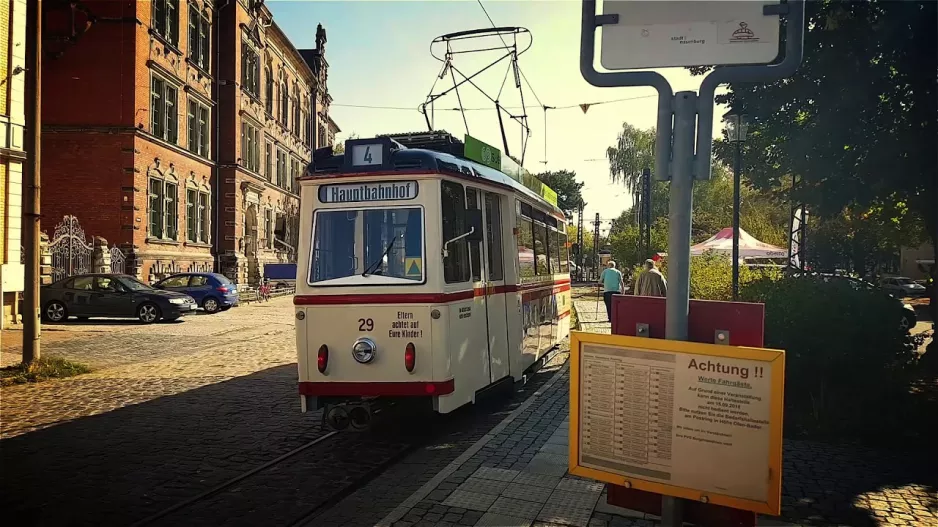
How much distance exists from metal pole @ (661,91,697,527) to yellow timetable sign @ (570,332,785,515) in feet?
0.44

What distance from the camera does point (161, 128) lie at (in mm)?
31375

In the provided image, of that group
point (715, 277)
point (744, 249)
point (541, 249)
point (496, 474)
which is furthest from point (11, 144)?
point (744, 249)

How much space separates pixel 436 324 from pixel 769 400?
4302mm

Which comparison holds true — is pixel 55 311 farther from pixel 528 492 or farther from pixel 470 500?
pixel 528 492

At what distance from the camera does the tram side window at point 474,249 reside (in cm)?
823

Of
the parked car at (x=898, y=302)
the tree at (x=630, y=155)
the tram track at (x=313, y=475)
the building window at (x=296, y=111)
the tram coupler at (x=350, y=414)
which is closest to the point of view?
the tram track at (x=313, y=475)

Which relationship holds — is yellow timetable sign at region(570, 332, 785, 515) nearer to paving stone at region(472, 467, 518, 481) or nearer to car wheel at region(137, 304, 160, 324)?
paving stone at region(472, 467, 518, 481)

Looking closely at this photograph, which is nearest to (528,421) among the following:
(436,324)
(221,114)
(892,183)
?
(436,324)

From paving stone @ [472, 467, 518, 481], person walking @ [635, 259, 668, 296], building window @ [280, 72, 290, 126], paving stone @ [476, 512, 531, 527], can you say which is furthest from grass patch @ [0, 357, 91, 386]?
building window @ [280, 72, 290, 126]

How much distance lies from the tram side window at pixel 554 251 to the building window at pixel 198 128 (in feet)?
86.4

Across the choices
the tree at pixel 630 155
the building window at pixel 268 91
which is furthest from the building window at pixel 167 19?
the tree at pixel 630 155

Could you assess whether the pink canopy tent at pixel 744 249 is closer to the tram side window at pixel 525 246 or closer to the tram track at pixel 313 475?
the tram side window at pixel 525 246

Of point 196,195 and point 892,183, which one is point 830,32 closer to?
point 892,183

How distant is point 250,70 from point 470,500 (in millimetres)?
40718
